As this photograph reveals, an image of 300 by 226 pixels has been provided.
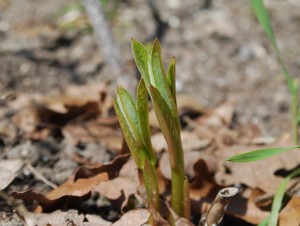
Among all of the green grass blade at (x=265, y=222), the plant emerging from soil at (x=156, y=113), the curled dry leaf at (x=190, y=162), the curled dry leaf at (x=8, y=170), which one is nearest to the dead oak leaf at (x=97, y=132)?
the curled dry leaf at (x=190, y=162)

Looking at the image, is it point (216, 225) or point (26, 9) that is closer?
point (216, 225)

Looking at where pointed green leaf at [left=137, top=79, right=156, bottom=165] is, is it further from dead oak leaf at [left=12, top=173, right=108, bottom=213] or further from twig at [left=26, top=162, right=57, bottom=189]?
twig at [left=26, top=162, right=57, bottom=189]

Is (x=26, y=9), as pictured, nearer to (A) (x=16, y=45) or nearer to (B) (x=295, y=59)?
(A) (x=16, y=45)

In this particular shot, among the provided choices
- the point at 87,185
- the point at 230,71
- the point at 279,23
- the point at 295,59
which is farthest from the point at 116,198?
the point at 279,23

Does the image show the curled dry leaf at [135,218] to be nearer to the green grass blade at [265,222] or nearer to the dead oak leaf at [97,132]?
the green grass blade at [265,222]

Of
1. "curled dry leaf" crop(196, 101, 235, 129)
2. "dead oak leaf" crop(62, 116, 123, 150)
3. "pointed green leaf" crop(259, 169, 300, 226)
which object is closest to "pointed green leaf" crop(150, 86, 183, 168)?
"pointed green leaf" crop(259, 169, 300, 226)

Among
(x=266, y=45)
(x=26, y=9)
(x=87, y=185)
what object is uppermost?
(x=26, y=9)

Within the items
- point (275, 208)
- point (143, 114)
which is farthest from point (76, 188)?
point (275, 208)

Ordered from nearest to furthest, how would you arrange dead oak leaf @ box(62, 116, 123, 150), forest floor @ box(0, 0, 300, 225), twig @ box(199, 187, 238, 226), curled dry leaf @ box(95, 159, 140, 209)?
twig @ box(199, 187, 238, 226), curled dry leaf @ box(95, 159, 140, 209), forest floor @ box(0, 0, 300, 225), dead oak leaf @ box(62, 116, 123, 150)
